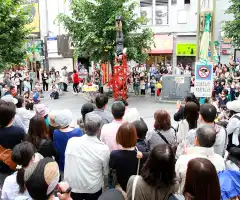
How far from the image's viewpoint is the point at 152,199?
2502 millimetres

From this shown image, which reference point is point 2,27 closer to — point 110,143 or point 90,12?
point 90,12

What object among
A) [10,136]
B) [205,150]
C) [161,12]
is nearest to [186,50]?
[161,12]

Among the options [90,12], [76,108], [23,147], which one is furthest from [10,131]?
[90,12]

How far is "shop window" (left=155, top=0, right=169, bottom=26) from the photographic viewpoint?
2466 cm

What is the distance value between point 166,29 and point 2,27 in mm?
15716

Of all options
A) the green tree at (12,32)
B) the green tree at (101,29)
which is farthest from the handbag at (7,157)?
the green tree at (101,29)

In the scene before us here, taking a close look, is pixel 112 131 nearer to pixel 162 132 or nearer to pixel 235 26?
pixel 162 132

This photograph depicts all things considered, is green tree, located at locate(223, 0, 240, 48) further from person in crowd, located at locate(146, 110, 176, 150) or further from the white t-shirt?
the white t-shirt

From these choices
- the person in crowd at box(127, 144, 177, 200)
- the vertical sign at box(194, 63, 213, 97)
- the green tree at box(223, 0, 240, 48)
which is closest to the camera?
the person in crowd at box(127, 144, 177, 200)

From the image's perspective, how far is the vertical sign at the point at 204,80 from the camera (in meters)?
7.89

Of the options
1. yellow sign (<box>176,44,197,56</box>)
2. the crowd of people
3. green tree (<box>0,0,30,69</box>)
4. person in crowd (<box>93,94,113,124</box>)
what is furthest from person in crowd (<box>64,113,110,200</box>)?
yellow sign (<box>176,44,197,56</box>)

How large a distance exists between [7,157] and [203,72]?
566cm

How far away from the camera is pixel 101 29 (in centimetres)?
1577

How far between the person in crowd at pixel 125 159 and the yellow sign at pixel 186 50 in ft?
73.7
